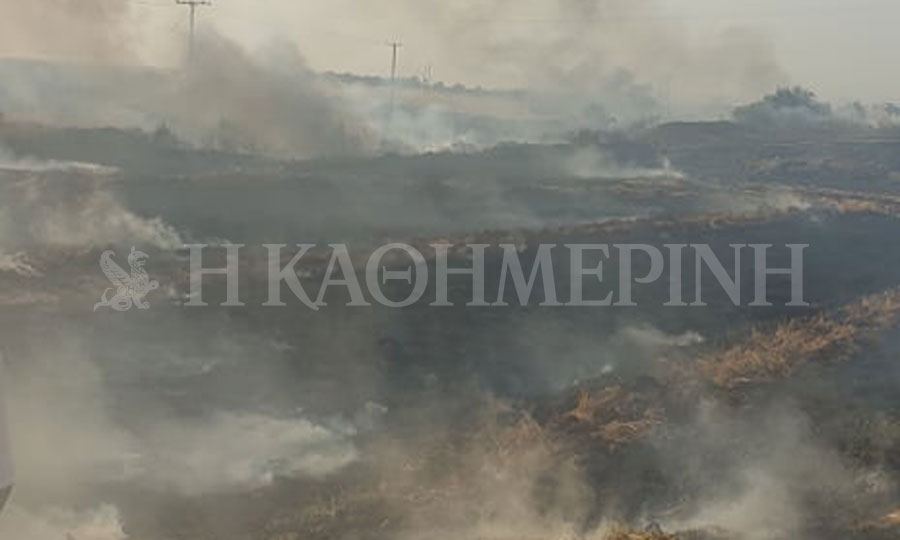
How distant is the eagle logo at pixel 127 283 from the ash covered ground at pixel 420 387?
41 centimetres

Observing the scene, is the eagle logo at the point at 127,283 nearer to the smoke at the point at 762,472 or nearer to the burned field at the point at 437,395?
the burned field at the point at 437,395

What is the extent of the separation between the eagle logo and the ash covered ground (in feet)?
1.35

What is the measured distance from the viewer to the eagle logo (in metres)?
24.6

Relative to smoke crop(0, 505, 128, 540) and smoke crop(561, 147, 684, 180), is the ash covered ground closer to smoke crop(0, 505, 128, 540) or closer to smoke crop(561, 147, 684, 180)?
smoke crop(0, 505, 128, 540)

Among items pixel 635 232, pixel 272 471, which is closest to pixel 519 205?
pixel 635 232

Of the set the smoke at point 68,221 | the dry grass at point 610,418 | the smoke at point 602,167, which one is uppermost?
the smoke at point 602,167

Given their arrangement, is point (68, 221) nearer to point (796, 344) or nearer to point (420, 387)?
point (420, 387)

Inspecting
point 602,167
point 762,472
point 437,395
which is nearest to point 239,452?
point 437,395

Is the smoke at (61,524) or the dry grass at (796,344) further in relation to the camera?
the dry grass at (796,344)

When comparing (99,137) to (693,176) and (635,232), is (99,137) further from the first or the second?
(693,176)

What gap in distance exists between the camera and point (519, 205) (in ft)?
156

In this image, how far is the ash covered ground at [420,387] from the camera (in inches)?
574

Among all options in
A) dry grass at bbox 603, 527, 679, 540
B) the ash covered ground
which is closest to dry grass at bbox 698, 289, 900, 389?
the ash covered ground

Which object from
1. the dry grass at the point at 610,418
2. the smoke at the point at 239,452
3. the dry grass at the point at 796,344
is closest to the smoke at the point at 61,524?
→ the smoke at the point at 239,452
